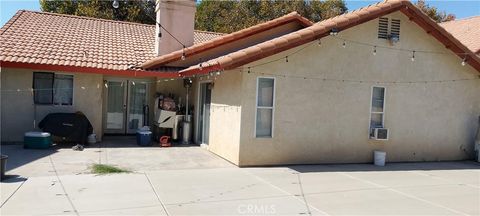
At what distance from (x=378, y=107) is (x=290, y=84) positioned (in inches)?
116

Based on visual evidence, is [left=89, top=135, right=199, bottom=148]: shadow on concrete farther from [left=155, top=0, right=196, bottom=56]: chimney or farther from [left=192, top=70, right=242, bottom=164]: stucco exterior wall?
[left=155, top=0, right=196, bottom=56]: chimney

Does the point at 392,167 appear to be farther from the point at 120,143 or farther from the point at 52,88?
the point at 52,88

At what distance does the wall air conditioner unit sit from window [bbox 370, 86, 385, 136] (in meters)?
0.31

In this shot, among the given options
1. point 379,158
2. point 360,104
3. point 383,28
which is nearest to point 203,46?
point 360,104

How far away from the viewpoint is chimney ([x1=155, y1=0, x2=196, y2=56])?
1552cm

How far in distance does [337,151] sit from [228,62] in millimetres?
4060

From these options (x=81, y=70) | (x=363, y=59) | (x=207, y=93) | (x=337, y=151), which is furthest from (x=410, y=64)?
(x=81, y=70)

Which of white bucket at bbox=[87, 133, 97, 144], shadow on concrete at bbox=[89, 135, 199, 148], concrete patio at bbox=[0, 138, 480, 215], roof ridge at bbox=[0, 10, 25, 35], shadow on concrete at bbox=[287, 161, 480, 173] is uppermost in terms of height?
roof ridge at bbox=[0, 10, 25, 35]

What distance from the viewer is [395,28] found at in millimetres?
12172

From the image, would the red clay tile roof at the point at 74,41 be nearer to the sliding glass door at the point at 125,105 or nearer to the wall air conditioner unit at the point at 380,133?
the sliding glass door at the point at 125,105

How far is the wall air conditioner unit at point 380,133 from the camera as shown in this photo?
38.6 ft

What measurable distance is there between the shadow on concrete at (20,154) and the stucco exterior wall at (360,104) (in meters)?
4.78

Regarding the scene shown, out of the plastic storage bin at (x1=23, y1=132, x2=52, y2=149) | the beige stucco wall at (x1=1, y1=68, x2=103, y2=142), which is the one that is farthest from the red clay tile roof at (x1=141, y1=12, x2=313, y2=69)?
the plastic storage bin at (x1=23, y1=132, x2=52, y2=149)
